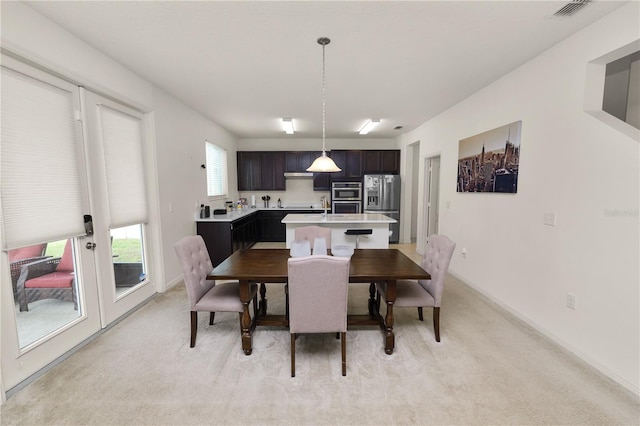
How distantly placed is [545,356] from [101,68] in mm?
4714

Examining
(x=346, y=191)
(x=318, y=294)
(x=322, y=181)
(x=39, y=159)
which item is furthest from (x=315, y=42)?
(x=322, y=181)

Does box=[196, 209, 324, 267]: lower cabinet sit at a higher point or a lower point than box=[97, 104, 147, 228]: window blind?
lower

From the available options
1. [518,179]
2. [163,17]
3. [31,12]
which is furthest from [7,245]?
[518,179]

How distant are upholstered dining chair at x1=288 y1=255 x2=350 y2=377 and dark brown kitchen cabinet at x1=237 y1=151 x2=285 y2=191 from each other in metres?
4.98

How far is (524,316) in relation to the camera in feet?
8.79

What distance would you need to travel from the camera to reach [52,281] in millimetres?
2168

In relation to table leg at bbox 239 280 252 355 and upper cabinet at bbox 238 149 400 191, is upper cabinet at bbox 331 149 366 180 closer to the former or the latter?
upper cabinet at bbox 238 149 400 191

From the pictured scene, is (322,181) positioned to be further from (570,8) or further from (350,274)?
(570,8)

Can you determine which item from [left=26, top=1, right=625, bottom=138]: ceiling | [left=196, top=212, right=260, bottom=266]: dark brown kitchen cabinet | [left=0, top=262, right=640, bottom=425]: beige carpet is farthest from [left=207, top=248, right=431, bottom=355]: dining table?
[left=26, top=1, right=625, bottom=138]: ceiling

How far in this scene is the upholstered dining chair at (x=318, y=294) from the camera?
1780 millimetres

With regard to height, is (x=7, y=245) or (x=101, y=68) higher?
(x=101, y=68)

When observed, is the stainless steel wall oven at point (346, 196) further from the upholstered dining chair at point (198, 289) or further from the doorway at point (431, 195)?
the upholstered dining chair at point (198, 289)

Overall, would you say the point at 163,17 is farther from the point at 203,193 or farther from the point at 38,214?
the point at 203,193

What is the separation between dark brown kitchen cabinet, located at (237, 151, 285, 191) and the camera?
648 cm
